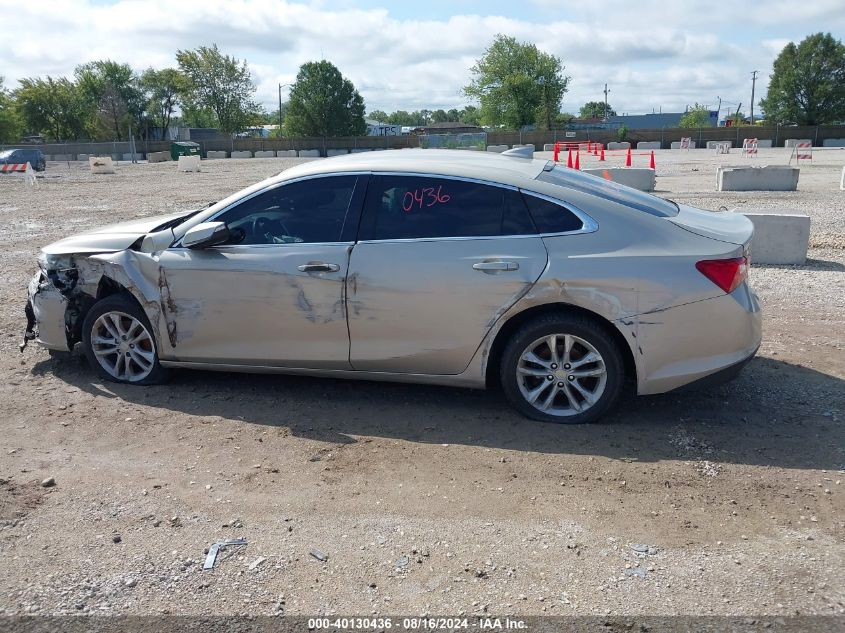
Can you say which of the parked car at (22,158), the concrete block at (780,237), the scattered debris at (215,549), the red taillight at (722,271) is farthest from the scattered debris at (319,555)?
the parked car at (22,158)

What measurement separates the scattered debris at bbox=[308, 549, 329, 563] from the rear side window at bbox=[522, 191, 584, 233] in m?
2.38

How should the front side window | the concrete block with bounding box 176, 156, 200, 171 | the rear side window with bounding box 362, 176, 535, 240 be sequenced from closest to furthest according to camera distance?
the rear side window with bounding box 362, 176, 535, 240 < the front side window < the concrete block with bounding box 176, 156, 200, 171

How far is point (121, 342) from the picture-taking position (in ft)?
18.0

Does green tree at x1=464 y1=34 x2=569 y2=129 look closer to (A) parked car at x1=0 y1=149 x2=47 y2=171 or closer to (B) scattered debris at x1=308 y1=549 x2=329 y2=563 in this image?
(A) parked car at x1=0 y1=149 x2=47 y2=171

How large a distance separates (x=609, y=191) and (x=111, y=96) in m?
91.8

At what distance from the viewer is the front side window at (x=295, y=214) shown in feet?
16.2

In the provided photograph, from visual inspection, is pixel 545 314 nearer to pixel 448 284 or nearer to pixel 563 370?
pixel 563 370

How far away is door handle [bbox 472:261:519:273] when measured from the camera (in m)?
4.51

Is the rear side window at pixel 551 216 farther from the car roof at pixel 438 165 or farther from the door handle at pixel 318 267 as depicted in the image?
the door handle at pixel 318 267

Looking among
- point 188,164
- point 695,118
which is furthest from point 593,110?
point 188,164

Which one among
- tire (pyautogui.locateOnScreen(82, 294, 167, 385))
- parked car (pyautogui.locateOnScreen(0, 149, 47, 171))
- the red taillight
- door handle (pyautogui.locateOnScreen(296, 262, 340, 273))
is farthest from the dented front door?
parked car (pyautogui.locateOnScreen(0, 149, 47, 171))

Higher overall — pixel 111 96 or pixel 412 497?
pixel 111 96

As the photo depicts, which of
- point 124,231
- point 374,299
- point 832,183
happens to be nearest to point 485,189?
point 374,299

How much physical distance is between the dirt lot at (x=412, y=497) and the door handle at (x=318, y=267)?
0.98 meters
